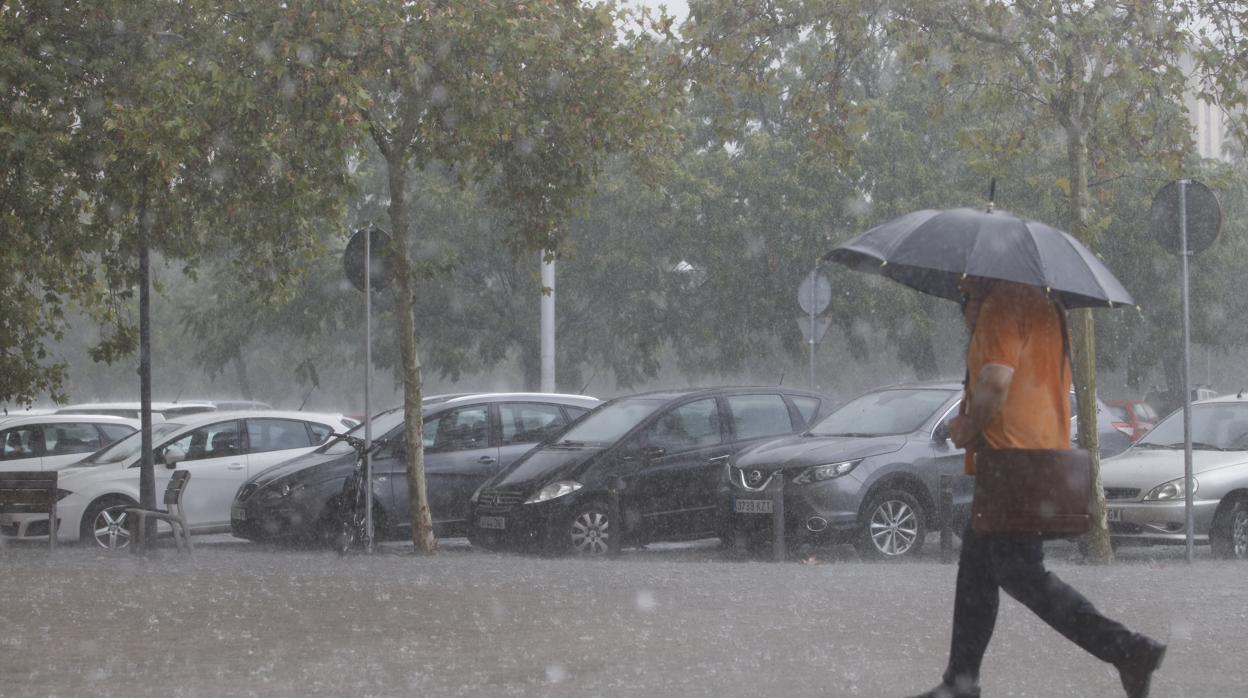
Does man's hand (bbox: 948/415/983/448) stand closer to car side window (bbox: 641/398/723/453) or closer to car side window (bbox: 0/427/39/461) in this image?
car side window (bbox: 641/398/723/453)

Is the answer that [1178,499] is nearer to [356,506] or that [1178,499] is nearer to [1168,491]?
[1168,491]

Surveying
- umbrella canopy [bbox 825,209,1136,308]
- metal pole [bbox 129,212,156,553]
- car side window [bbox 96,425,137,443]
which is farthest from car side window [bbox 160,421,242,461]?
umbrella canopy [bbox 825,209,1136,308]

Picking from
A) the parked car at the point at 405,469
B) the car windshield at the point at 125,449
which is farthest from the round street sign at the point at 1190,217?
the car windshield at the point at 125,449

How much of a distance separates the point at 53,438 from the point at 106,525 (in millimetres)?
2978

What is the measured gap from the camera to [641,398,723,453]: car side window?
16.4 m

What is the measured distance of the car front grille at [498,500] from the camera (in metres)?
16.0

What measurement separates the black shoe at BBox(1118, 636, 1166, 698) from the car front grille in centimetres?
998

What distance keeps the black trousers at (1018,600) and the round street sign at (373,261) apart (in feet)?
34.7

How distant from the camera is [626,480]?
16.0 meters

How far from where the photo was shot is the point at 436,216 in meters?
39.4

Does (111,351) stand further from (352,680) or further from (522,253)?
(352,680)

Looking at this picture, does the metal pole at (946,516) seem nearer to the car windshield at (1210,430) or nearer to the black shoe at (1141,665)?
the car windshield at (1210,430)

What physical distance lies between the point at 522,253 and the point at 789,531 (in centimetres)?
390

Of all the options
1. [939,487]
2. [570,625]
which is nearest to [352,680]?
[570,625]
